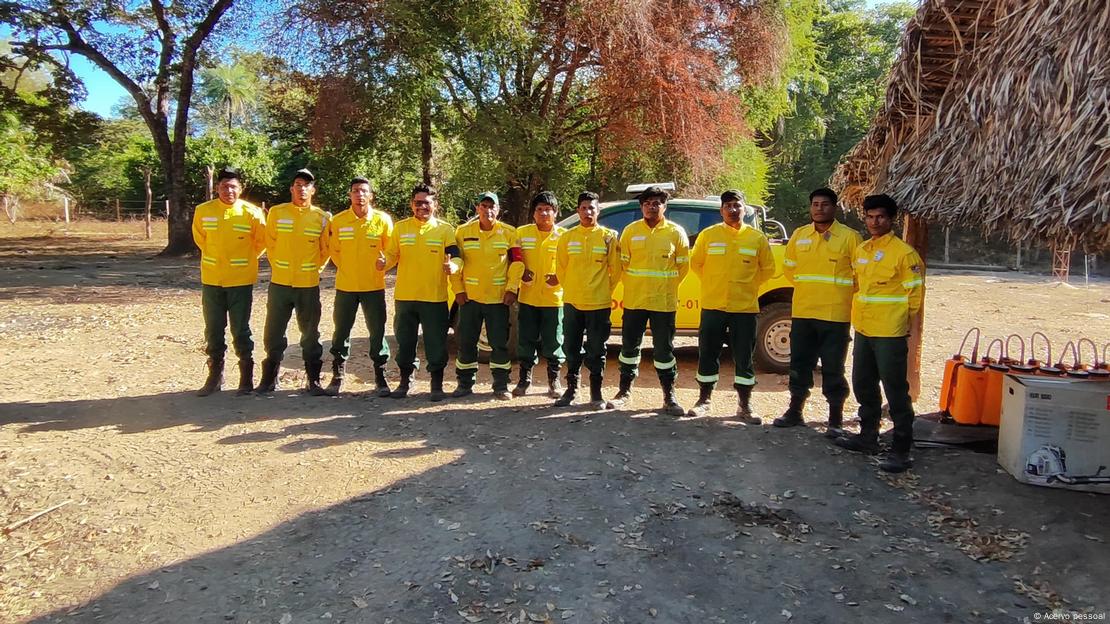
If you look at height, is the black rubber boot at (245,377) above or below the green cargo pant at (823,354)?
below

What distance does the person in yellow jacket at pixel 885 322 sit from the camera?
476cm

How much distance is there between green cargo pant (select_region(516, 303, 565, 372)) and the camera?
6.25 meters

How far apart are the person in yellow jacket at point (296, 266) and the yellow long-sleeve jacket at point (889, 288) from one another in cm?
430

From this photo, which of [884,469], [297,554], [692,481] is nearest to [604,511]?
[692,481]

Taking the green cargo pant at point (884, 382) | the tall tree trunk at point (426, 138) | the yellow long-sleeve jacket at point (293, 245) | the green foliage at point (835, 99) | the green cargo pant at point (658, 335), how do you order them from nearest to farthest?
the green cargo pant at point (884, 382)
the green cargo pant at point (658, 335)
the yellow long-sleeve jacket at point (293, 245)
the tall tree trunk at point (426, 138)
the green foliage at point (835, 99)

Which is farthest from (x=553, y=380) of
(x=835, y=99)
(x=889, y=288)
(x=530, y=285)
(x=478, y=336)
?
(x=835, y=99)

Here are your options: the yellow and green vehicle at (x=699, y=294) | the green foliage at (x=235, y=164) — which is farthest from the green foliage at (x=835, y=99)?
the yellow and green vehicle at (x=699, y=294)

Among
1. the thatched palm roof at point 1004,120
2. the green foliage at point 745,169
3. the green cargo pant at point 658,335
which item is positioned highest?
the green foliage at point 745,169

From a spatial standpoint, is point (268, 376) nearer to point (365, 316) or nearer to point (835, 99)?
point (365, 316)

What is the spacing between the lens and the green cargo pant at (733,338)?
18.7 ft

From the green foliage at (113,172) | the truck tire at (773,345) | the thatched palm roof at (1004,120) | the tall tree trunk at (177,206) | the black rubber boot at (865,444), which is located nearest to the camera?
the thatched palm roof at (1004,120)

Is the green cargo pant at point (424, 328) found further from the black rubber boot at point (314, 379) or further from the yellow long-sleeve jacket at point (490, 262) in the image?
the black rubber boot at point (314, 379)

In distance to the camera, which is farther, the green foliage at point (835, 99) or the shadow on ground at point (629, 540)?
the green foliage at point (835, 99)

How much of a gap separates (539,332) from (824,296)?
2385 mm
